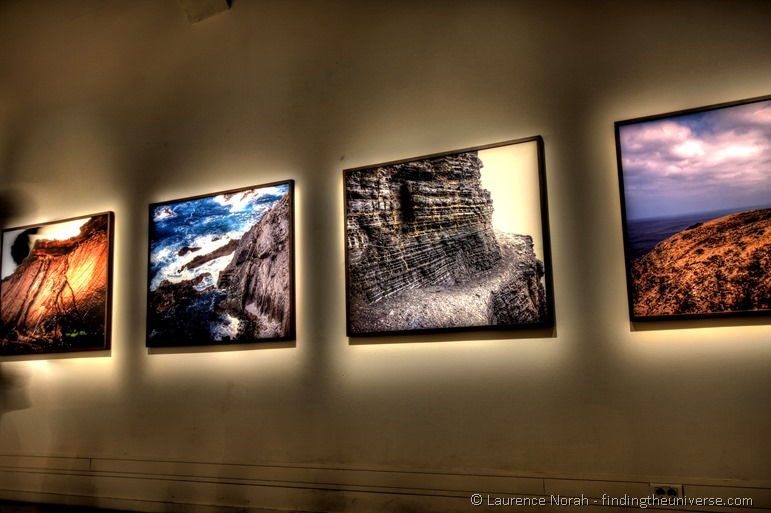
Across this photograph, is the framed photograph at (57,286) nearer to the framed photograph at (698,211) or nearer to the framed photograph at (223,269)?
the framed photograph at (223,269)

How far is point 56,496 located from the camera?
5578mm

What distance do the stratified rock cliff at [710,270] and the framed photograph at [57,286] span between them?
4.70 metres

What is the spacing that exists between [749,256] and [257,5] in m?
4.50

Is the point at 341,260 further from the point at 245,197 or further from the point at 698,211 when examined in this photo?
the point at 698,211

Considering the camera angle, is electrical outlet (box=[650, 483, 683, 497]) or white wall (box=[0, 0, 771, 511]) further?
white wall (box=[0, 0, 771, 511])

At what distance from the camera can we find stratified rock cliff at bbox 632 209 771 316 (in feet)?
11.6

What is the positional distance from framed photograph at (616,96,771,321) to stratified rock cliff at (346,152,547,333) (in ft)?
2.32

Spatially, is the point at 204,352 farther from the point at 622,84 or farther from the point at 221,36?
the point at 622,84

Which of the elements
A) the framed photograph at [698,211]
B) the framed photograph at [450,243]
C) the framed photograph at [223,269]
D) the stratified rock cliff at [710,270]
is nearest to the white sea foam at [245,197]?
the framed photograph at [223,269]

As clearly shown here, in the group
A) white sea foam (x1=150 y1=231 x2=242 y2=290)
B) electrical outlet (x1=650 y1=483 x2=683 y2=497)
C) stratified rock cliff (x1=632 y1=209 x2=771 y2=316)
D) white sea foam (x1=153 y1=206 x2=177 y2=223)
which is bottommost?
electrical outlet (x1=650 y1=483 x2=683 y2=497)

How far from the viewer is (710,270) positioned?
3635mm

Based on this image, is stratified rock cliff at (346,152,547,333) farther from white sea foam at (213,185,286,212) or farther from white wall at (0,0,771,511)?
white sea foam at (213,185,286,212)

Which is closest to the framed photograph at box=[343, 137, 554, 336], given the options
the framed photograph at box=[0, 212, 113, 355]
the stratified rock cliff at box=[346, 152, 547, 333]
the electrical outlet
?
the stratified rock cliff at box=[346, 152, 547, 333]

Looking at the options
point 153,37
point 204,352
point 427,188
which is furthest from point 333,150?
point 153,37
